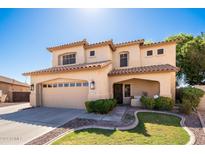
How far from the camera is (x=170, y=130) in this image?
709 centimetres

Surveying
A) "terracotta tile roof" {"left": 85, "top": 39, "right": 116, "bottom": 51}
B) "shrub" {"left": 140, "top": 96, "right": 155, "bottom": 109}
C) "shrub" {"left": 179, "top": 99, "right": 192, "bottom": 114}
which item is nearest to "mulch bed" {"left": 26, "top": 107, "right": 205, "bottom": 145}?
"shrub" {"left": 179, "top": 99, "right": 192, "bottom": 114}

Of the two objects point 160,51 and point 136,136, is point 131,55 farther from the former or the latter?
point 136,136

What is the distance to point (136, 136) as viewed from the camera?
6.12 metres

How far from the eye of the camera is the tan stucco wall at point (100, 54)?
14430 mm

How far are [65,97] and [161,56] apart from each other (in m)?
10.6

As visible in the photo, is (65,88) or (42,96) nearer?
(65,88)

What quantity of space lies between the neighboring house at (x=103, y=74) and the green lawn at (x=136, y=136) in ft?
15.4

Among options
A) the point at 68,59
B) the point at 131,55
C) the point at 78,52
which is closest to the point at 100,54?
the point at 78,52

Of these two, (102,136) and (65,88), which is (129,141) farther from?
(65,88)

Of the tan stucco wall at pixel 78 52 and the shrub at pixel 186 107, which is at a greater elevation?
the tan stucco wall at pixel 78 52

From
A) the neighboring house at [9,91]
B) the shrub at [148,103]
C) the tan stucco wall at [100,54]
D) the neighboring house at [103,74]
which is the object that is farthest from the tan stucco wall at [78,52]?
the neighboring house at [9,91]

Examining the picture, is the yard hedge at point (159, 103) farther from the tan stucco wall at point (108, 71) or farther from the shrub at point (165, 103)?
the tan stucco wall at point (108, 71)
